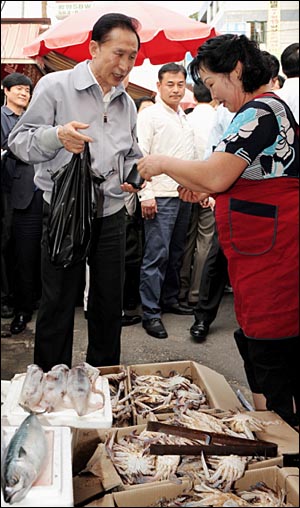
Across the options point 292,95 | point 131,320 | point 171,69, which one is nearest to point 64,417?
point 292,95

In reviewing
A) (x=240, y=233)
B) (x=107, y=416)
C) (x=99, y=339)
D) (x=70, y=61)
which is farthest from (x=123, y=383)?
(x=70, y=61)

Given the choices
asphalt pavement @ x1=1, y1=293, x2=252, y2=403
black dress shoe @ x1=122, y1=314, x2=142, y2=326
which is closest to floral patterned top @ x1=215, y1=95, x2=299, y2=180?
asphalt pavement @ x1=1, y1=293, x2=252, y2=403

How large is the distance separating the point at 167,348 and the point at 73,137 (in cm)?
202

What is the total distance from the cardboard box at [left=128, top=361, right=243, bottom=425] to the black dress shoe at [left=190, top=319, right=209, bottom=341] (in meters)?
1.03

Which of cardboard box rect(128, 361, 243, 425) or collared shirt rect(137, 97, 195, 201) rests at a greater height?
collared shirt rect(137, 97, 195, 201)

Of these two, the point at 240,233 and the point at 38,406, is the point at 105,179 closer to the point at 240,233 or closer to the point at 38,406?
the point at 240,233

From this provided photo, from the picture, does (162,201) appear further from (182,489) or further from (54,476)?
(54,476)

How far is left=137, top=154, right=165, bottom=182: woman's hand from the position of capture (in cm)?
211

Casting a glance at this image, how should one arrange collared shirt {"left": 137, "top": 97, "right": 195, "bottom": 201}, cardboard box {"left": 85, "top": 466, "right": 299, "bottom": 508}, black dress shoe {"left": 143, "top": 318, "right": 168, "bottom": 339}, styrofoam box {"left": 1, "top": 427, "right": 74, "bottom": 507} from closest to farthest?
styrofoam box {"left": 1, "top": 427, "right": 74, "bottom": 507} → cardboard box {"left": 85, "top": 466, "right": 299, "bottom": 508} → collared shirt {"left": 137, "top": 97, "right": 195, "bottom": 201} → black dress shoe {"left": 143, "top": 318, "right": 168, "bottom": 339}

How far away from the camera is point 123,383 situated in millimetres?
2592

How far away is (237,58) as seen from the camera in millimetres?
2053

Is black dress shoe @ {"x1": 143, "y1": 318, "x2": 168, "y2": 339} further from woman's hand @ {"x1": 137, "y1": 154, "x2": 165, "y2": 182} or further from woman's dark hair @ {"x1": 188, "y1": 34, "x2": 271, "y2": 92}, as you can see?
woman's dark hair @ {"x1": 188, "y1": 34, "x2": 271, "y2": 92}

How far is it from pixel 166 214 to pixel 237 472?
2.21 metres

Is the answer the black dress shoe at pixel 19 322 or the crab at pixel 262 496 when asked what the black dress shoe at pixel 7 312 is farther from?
the crab at pixel 262 496
